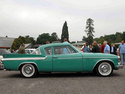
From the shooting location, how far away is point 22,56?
8047 millimetres

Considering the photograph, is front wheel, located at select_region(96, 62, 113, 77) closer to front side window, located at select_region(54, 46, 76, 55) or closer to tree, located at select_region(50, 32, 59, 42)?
front side window, located at select_region(54, 46, 76, 55)

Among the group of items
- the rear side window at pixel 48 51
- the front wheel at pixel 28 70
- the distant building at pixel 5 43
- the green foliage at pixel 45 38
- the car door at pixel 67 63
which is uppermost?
the green foliage at pixel 45 38

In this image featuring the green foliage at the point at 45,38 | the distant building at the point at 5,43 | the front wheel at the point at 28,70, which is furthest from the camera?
the green foliage at the point at 45,38

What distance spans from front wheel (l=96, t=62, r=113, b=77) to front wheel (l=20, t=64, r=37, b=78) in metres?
2.65

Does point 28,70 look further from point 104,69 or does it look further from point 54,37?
point 54,37

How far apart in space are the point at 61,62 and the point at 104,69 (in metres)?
1.80

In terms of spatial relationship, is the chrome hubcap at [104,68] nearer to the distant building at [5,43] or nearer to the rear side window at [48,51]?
the rear side window at [48,51]

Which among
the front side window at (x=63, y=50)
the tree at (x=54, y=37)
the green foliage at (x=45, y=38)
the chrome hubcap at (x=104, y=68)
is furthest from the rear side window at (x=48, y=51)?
the tree at (x=54, y=37)

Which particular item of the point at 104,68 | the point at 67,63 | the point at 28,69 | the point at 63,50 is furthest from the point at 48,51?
the point at 104,68

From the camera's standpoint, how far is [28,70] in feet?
26.5

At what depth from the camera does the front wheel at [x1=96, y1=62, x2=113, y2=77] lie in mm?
7957

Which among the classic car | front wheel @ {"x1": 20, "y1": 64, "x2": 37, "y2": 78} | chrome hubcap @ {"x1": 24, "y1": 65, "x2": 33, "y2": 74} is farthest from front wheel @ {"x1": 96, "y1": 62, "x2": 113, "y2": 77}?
chrome hubcap @ {"x1": 24, "y1": 65, "x2": 33, "y2": 74}

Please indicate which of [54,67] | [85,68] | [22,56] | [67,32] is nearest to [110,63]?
[85,68]

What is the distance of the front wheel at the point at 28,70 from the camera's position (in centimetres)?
803
